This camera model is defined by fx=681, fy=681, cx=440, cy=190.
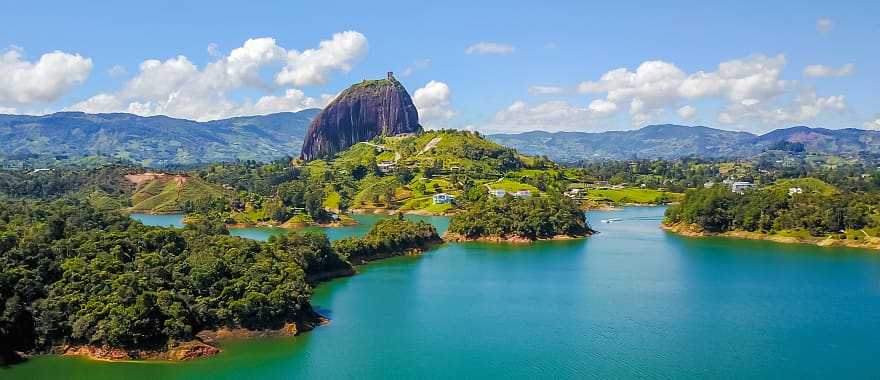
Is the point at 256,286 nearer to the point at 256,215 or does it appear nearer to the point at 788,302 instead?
Answer: the point at 788,302

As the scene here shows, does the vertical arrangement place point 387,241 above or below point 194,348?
above

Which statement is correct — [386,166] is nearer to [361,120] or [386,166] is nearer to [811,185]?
[361,120]

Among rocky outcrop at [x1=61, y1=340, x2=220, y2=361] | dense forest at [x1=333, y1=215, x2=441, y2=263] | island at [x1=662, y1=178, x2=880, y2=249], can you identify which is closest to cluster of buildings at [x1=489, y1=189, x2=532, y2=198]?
island at [x1=662, y1=178, x2=880, y2=249]

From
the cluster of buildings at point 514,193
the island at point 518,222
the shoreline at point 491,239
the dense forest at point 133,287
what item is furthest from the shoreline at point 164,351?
the cluster of buildings at point 514,193

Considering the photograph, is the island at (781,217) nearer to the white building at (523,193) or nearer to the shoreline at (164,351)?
the white building at (523,193)

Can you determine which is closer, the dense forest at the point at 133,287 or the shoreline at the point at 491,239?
the dense forest at the point at 133,287

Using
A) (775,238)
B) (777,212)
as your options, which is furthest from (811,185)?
(775,238)
